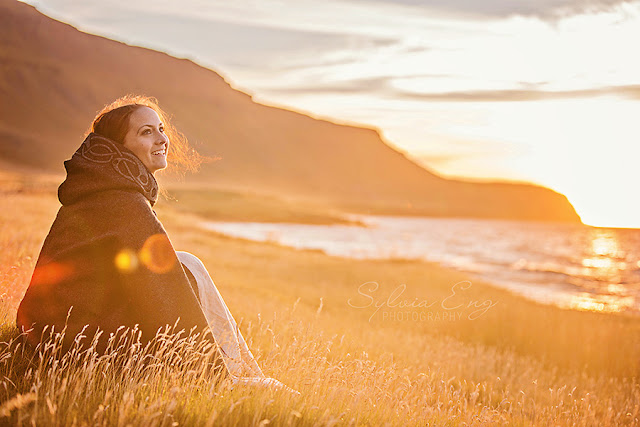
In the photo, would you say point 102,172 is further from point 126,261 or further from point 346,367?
point 346,367

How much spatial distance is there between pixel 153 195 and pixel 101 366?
1195 millimetres

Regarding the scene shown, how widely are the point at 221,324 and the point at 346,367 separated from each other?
1203 mm

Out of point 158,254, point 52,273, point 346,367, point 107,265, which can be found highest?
point 158,254

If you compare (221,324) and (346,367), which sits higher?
(221,324)

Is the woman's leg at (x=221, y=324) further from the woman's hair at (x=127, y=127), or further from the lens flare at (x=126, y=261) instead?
the woman's hair at (x=127, y=127)

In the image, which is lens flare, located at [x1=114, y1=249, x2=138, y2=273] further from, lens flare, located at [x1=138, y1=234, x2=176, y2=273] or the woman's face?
the woman's face

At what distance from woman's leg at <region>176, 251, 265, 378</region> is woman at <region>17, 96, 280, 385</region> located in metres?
0.13

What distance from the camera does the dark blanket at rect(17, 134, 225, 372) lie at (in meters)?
3.19

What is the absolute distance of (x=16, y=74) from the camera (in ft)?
531

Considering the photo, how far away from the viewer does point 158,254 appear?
3.21 meters

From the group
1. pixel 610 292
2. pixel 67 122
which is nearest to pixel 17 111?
pixel 67 122

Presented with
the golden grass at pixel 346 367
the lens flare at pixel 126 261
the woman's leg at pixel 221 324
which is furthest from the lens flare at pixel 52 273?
the woman's leg at pixel 221 324

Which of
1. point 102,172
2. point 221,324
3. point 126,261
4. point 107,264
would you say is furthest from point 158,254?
point 221,324

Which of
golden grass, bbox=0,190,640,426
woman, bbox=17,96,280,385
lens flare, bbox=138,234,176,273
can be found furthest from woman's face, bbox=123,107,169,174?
golden grass, bbox=0,190,640,426
